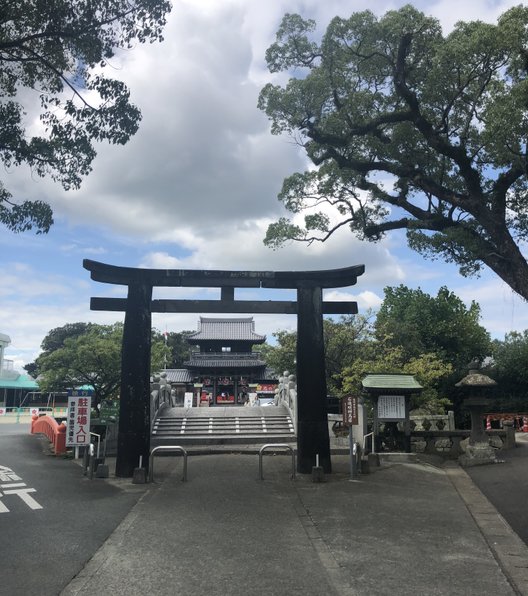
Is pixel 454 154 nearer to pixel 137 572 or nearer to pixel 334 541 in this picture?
pixel 334 541

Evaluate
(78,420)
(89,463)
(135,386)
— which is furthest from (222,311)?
(78,420)

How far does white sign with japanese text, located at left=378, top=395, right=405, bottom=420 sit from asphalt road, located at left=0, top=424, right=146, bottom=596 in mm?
7878

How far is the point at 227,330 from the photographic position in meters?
47.2

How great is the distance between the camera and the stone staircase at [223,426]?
18391 millimetres

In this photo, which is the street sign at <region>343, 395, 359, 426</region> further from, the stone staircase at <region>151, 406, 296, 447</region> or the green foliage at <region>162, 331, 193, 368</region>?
the green foliage at <region>162, 331, 193, 368</region>

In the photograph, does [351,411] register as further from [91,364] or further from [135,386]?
[91,364]

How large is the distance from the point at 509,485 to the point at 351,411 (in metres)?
3.61

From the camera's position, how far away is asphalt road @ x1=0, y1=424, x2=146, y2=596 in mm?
5129

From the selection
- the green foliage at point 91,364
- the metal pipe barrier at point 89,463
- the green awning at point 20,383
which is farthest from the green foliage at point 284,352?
the green awning at point 20,383

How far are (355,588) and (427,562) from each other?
4.17 feet

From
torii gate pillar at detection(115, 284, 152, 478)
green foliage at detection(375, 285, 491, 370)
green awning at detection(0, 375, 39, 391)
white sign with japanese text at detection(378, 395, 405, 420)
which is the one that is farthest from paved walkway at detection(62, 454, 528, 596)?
green awning at detection(0, 375, 39, 391)

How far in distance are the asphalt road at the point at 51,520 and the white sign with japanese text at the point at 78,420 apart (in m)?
0.75

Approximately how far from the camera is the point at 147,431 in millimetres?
11328

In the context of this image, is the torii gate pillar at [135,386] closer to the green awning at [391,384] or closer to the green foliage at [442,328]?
the green awning at [391,384]
